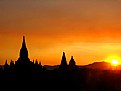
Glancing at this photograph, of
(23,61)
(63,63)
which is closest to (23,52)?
(23,61)

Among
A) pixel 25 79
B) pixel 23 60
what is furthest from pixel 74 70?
pixel 25 79

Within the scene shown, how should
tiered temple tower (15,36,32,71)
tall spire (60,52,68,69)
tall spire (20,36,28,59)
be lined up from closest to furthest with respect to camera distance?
tiered temple tower (15,36,32,71), tall spire (20,36,28,59), tall spire (60,52,68,69)

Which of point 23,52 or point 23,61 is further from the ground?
point 23,52

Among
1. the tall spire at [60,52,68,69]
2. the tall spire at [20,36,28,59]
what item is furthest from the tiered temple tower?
the tall spire at [60,52,68,69]

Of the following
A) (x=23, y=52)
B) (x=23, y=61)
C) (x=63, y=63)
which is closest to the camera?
(x=23, y=61)

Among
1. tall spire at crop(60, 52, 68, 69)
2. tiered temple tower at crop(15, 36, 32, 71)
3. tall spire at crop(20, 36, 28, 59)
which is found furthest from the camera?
tall spire at crop(60, 52, 68, 69)

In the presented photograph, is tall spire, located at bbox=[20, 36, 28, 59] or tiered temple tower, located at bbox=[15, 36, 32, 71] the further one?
tall spire, located at bbox=[20, 36, 28, 59]

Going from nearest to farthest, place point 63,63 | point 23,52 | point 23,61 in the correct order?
point 23,61
point 23,52
point 63,63

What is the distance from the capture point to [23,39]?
418 ft

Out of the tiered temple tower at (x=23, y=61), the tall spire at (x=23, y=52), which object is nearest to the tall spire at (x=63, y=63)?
the tiered temple tower at (x=23, y=61)

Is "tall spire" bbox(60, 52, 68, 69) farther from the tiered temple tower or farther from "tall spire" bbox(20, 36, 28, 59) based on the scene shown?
"tall spire" bbox(20, 36, 28, 59)

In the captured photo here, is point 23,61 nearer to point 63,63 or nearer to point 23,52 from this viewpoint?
point 23,52

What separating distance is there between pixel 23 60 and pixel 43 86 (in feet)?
34.3

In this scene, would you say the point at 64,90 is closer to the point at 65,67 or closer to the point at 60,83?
the point at 60,83
